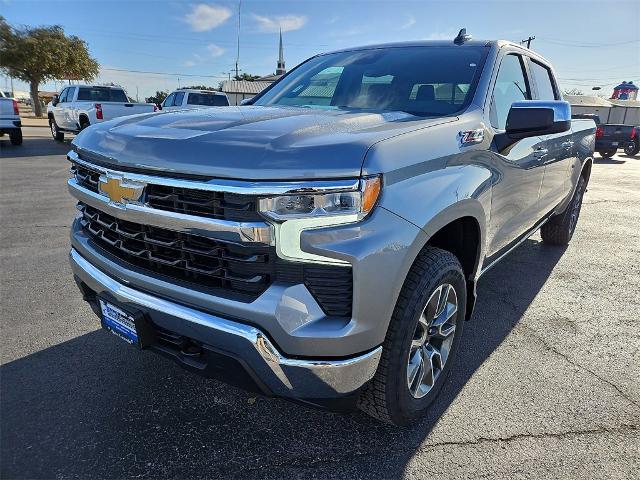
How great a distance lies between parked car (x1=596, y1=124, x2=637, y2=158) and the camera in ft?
61.4

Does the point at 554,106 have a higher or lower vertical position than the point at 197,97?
lower

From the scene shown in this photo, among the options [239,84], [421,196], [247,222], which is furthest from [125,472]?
[239,84]

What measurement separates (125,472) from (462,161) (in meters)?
2.11

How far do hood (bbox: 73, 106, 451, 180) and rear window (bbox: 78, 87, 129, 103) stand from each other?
14.9 metres

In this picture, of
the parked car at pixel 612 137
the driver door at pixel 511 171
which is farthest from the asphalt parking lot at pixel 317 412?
the parked car at pixel 612 137

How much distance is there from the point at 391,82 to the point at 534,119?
936mm

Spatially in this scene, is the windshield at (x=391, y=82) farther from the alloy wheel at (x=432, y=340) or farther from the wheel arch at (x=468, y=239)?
the alloy wheel at (x=432, y=340)

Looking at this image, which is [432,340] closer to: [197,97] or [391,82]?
[391,82]

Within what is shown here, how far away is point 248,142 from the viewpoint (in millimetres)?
1808

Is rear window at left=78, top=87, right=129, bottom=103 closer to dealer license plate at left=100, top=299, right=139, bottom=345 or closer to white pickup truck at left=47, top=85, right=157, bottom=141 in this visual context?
white pickup truck at left=47, top=85, right=157, bottom=141

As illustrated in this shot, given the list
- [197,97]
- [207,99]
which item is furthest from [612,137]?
[197,97]

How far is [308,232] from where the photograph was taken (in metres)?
1.67

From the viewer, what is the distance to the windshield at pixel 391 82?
9.14 ft

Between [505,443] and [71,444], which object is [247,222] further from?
[505,443]
